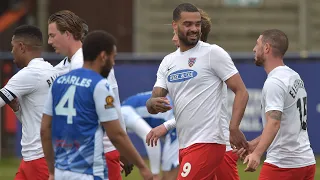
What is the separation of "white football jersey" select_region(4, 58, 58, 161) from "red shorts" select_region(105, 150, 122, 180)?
0.70 metres

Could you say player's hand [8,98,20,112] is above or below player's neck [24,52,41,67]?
below

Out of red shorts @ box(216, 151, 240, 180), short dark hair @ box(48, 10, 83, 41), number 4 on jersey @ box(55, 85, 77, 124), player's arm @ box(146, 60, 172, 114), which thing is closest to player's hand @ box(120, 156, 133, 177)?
player's arm @ box(146, 60, 172, 114)

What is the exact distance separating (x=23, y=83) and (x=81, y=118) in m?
1.81

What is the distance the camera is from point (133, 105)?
13.6m

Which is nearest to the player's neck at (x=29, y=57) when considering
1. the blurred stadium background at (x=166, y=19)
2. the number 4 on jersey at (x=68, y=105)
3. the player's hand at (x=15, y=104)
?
the player's hand at (x=15, y=104)

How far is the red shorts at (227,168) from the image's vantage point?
384 inches

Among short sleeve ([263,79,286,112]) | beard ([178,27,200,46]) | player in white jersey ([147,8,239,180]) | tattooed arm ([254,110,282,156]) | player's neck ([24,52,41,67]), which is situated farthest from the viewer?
player in white jersey ([147,8,239,180])

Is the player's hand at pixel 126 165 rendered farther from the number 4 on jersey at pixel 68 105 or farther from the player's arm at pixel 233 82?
the number 4 on jersey at pixel 68 105

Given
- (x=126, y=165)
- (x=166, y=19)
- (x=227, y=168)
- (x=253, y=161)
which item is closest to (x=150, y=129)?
(x=227, y=168)

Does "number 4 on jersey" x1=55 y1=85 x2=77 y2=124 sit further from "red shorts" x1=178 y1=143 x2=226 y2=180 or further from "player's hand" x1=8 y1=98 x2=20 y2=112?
"red shorts" x1=178 y1=143 x2=226 y2=180

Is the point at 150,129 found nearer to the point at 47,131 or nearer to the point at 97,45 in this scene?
the point at 47,131

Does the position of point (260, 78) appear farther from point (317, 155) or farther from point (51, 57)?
point (51, 57)

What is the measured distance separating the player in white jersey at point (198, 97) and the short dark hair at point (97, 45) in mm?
1760

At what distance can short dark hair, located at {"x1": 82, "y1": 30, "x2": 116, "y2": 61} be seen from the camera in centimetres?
742
